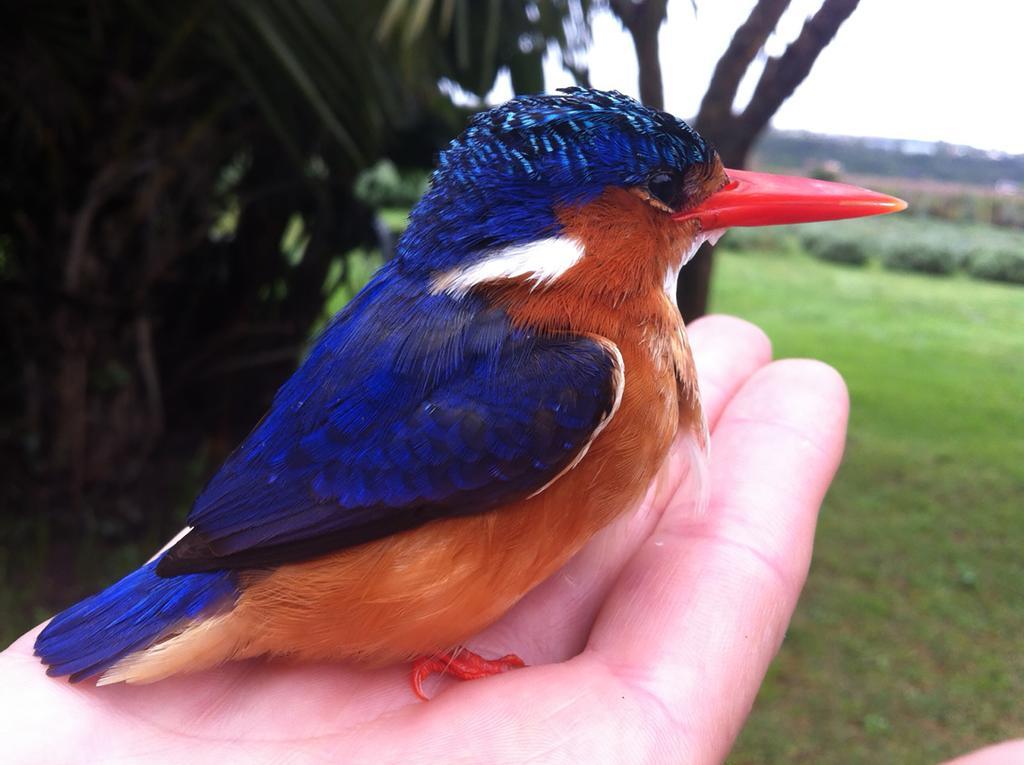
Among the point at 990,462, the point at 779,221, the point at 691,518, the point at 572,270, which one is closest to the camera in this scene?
the point at 572,270

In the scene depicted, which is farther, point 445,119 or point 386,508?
point 445,119

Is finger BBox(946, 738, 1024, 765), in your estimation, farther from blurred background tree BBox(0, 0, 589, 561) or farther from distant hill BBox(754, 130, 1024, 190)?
blurred background tree BBox(0, 0, 589, 561)

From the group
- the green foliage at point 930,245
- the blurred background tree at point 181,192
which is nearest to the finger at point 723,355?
the green foliage at point 930,245

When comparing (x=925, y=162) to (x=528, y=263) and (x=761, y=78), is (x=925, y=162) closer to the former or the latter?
(x=761, y=78)

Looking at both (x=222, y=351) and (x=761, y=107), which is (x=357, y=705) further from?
(x=222, y=351)

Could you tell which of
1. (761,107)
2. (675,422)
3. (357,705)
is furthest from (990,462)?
(357,705)

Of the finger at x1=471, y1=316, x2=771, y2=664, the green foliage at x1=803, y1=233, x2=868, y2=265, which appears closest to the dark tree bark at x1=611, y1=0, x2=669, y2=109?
the green foliage at x1=803, y1=233, x2=868, y2=265
